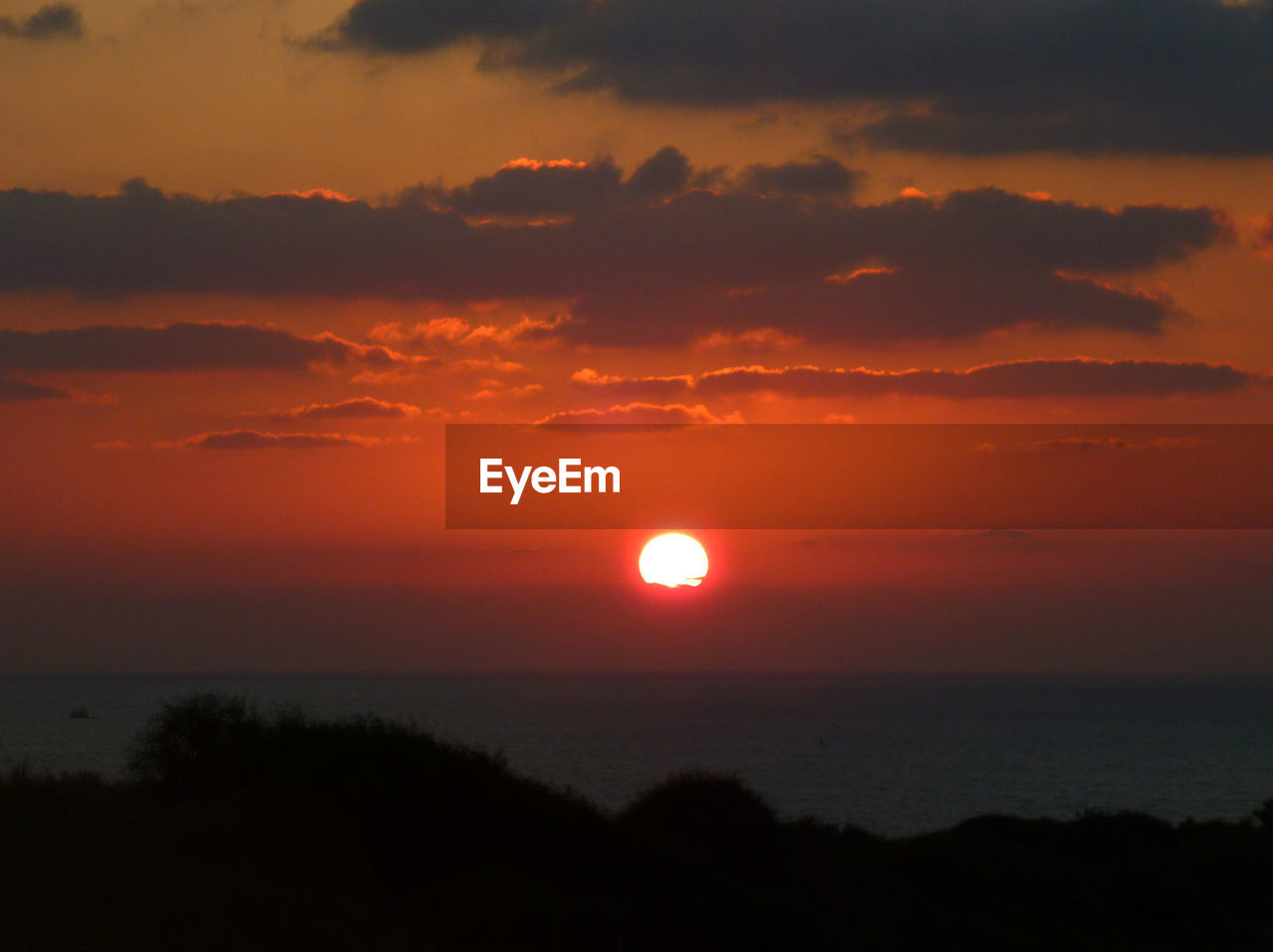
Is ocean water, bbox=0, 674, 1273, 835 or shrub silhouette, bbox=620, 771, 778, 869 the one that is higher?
shrub silhouette, bbox=620, 771, 778, 869

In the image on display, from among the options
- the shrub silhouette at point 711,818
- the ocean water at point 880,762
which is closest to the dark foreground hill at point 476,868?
the shrub silhouette at point 711,818

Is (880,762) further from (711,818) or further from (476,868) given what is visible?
(476,868)

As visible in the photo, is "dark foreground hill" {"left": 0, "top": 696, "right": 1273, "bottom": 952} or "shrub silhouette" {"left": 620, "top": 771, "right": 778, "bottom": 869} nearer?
"dark foreground hill" {"left": 0, "top": 696, "right": 1273, "bottom": 952}

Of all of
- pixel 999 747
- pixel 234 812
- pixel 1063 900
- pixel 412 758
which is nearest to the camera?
pixel 234 812

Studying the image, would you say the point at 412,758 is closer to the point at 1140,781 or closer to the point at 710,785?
the point at 710,785

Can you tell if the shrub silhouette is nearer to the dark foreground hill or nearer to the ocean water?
the dark foreground hill

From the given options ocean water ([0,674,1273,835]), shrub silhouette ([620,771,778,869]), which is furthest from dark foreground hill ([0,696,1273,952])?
ocean water ([0,674,1273,835])

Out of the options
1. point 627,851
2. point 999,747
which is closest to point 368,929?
point 627,851

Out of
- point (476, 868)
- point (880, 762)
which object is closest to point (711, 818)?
point (476, 868)
